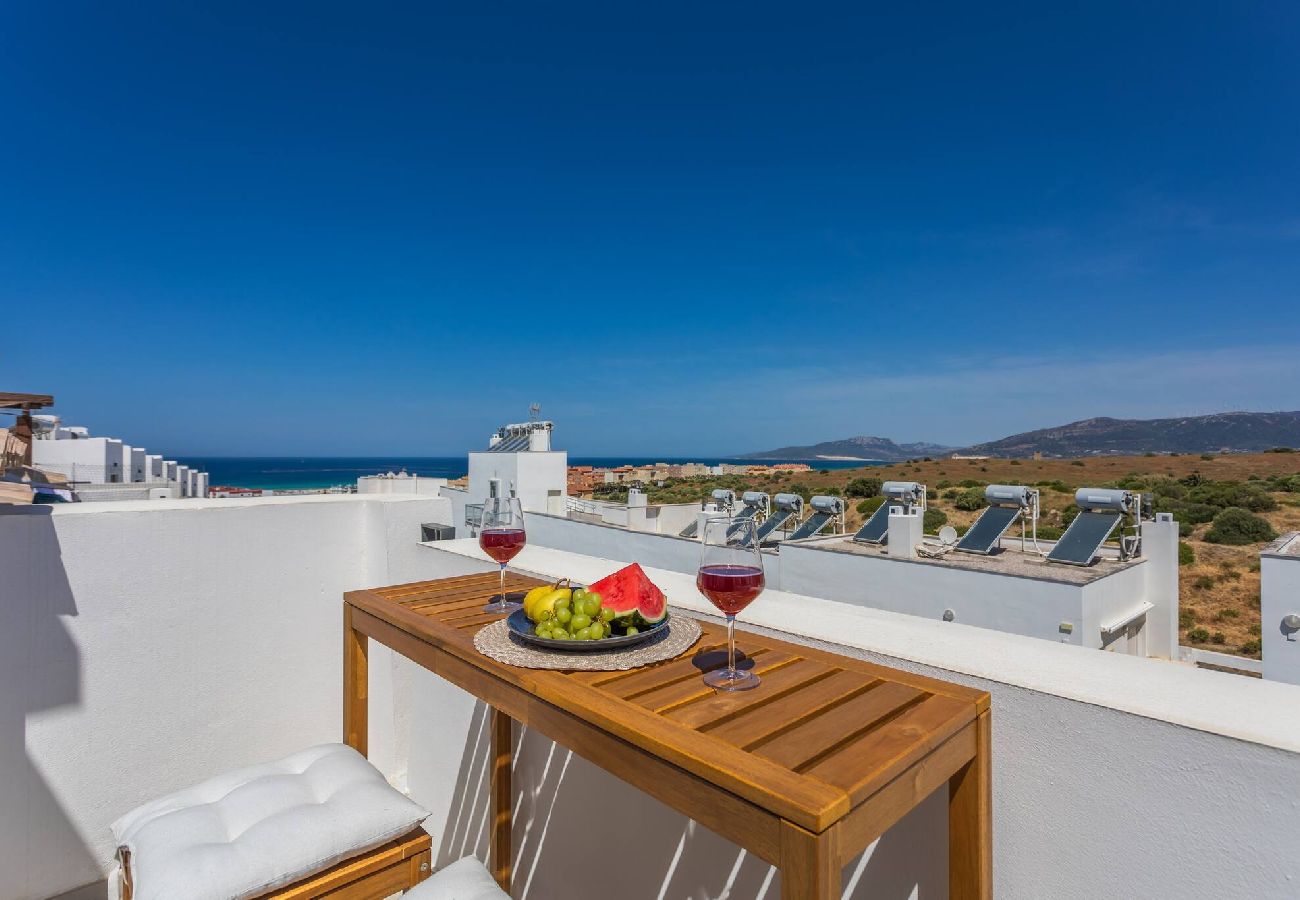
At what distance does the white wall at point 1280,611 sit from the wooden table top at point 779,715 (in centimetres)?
620

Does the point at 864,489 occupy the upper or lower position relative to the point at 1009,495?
lower

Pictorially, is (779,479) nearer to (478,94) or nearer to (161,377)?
(478,94)

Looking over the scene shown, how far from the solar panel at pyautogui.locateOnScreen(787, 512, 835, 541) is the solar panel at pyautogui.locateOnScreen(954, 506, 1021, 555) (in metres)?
1.97

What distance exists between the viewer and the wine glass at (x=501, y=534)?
148cm

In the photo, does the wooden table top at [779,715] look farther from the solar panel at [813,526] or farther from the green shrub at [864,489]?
the green shrub at [864,489]

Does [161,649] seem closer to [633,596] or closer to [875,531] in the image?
[633,596]

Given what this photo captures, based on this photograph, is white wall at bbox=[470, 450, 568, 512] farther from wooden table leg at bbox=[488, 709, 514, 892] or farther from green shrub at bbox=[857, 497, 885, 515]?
wooden table leg at bbox=[488, 709, 514, 892]

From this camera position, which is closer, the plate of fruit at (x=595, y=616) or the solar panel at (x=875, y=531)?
the plate of fruit at (x=595, y=616)

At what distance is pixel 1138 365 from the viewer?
113ft

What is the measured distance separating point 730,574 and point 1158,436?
3867 centimetres

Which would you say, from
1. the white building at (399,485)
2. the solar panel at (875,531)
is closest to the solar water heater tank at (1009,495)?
the solar panel at (875,531)

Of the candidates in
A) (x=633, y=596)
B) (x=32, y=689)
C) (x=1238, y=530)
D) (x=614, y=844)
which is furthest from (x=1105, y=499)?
(x=1238, y=530)

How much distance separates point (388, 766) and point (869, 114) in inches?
804

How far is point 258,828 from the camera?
4.24 ft
